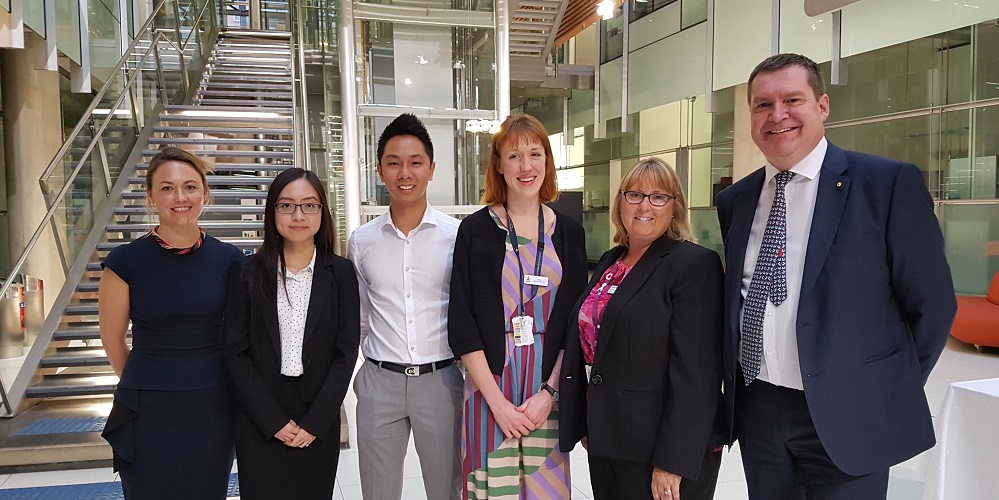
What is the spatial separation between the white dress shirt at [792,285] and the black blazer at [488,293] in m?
0.62

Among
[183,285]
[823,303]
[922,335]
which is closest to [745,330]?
[823,303]

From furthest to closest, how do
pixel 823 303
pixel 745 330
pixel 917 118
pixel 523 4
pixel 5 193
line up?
pixel 523 4
pixel 917 118
pixel 5 193
pixel 745 330
pixel 823 303

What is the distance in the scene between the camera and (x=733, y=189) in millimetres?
2102

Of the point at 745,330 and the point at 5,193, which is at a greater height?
the point at 5,193

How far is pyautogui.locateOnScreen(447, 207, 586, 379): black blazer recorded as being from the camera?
6.96 feet

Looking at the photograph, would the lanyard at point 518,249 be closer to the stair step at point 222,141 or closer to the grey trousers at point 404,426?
the grey trousers at point 404,426

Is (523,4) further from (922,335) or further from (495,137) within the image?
(922,335)

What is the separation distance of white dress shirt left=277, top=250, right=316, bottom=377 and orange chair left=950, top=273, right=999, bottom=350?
23.6 ft

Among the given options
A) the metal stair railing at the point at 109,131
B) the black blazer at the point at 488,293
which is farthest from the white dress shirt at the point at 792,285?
the metal stair railing at the point at 109,131

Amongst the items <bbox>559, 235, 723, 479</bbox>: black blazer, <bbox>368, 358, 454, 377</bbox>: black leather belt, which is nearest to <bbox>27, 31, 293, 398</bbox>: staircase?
<bbox>368, 358, 454, 377</bbox>: black leather belt

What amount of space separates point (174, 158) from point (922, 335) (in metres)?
2.34

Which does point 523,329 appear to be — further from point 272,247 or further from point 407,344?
point 272,247

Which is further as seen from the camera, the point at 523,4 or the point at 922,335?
the point at 523,4

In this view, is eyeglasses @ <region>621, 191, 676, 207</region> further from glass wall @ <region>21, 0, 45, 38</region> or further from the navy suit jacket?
glass wall @ <region>21, 0, 45, 38</region>
